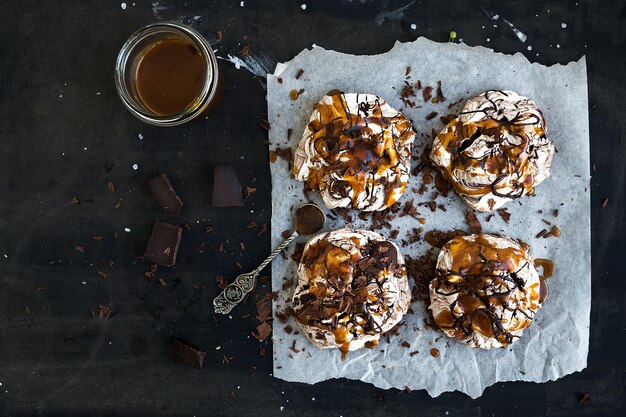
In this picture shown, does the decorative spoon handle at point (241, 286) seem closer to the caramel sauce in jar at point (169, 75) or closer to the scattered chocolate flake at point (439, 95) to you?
the caramel sauce in jar at point (169, 75)

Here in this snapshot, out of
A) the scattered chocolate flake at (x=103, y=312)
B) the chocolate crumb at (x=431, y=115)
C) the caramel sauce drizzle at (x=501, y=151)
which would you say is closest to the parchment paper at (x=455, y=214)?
the chocolate crumb at (x=431, y=115)

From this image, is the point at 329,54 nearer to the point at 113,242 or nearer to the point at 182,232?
the point at 182,232

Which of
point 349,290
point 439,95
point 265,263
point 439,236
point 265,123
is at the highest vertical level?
point 439,95

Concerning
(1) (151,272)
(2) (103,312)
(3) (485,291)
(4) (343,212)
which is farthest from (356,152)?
(2) (103,312)

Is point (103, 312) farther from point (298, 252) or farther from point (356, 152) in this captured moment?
point (356, 152)

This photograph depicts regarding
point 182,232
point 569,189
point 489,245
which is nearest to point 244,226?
point 182,232

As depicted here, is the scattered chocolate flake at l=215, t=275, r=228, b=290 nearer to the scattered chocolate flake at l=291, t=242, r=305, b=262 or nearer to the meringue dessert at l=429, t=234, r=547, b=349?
the scattered chocolate flake at l=291, t=242, r=305, b=262
